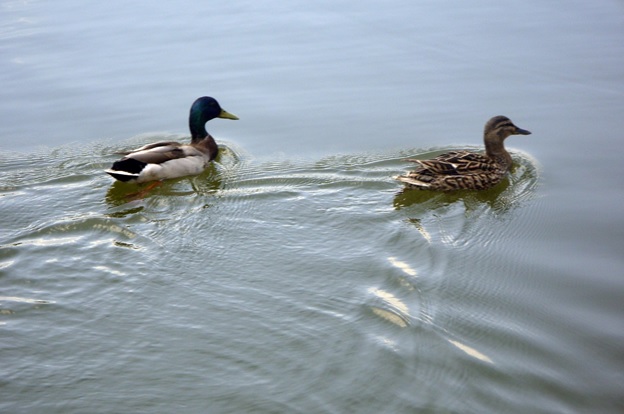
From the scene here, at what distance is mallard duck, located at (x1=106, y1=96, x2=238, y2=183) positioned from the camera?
335 inches

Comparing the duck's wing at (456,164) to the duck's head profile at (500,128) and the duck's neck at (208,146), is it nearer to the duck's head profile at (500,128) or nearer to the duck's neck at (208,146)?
the duck's head profile at (500,128)

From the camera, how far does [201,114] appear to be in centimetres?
959

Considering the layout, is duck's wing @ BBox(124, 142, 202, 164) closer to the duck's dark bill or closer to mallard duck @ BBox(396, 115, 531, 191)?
the duck's dark bill

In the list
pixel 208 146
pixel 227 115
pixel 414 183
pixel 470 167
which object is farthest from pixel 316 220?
pixel 227 115

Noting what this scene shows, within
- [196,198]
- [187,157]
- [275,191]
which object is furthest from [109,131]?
[275,191]

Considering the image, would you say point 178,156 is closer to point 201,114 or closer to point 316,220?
point 201,114

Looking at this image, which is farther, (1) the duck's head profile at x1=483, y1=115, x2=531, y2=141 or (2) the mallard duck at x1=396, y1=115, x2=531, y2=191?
(1) the duck's head profile at x1=483, y1=115, x2=531, y2=141

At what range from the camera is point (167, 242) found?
23.4ft

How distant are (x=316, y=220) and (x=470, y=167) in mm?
1761

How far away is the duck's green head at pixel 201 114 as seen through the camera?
955 centimetres

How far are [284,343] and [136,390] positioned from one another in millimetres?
1038

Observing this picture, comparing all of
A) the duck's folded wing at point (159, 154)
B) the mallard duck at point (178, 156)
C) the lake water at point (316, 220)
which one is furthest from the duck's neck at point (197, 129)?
the duck's folded wing at point (159, 154)

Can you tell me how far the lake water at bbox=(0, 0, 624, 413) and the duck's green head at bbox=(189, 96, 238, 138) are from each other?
33cm

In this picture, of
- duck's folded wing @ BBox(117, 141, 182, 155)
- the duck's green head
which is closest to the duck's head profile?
the duck's green head
